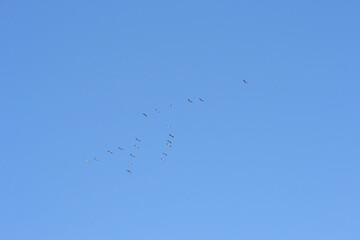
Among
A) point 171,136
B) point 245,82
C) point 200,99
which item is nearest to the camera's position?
point 245,82

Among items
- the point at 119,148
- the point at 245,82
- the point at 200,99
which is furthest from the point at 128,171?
the point at 245,82

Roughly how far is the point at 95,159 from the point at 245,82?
212 ft

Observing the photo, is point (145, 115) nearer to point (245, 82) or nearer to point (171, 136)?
point (171, 136)

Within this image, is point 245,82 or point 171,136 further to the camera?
point 171,136

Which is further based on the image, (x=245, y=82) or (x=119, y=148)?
(x=119, y=148)

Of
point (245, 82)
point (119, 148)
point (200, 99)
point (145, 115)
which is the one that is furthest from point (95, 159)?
point (245, 82)

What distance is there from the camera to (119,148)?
8456 centimetres

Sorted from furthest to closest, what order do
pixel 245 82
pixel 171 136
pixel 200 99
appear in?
pixel 171 136
pixel 200 99
pixel 245 82

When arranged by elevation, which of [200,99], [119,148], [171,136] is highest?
[200,99]

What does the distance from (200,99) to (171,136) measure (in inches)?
815

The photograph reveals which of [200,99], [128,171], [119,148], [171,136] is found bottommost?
[128,171]

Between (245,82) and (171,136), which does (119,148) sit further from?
(245,82)

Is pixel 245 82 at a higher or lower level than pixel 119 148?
higher

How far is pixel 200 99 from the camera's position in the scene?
84.3 metres
